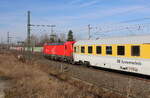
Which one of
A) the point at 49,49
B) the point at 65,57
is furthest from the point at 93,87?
the point at 49,49

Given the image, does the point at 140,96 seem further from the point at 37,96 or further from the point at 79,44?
the point at 79,44

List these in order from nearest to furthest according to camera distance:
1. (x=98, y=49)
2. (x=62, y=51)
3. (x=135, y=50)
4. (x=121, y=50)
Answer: (x=135, y=50)
(x=121, y=50)
(x=98, y=49)
(x=62, y=51)

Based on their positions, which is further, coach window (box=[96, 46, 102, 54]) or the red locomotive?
the red locomotive

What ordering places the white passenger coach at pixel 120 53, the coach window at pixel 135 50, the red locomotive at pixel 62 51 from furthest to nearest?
the red locomotive at pixel 62 51, the coach window at pixel 135 50, the white passenger coach at pixel 120 53

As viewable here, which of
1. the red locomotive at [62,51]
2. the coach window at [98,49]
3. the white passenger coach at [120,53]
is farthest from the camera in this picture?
the red locomotive at [62,51]

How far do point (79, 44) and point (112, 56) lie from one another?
20.5ft

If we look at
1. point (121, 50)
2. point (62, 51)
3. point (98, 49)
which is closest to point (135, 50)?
point (121, 50)

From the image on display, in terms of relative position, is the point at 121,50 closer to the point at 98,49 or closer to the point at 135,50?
the point at 135,50

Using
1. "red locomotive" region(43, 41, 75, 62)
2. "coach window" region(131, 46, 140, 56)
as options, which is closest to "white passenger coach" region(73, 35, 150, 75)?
"coach window" region(131, 46, 140, 56)

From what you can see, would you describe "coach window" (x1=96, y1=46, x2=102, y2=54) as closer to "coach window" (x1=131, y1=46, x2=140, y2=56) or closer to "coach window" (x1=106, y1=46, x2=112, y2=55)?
"coach window" (x1=106, y1=46, x2=112, y2=55)

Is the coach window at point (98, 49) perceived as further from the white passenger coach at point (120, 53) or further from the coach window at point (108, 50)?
the coach window at point (108, 50)

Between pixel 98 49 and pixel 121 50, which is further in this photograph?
pixel 98 49

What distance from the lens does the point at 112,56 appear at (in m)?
15.9

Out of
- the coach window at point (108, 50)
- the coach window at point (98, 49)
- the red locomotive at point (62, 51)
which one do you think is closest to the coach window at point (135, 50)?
the coach window at point (108, 50)
